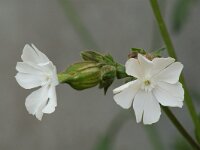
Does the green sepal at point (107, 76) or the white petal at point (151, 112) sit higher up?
the green sepal at point (107, 76)

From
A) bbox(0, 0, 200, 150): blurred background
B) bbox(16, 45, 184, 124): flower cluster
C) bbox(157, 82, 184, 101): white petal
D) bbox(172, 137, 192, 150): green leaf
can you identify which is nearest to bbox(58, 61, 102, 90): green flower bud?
bbox(16, 45, 184, 124): flower cluster

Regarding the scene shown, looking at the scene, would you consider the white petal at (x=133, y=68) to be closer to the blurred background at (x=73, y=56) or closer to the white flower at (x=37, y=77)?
the white flower at (x=37, y=77)

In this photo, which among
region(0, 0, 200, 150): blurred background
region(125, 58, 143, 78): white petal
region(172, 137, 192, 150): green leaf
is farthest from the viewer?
region(0, 0, 200, 150): blurred background

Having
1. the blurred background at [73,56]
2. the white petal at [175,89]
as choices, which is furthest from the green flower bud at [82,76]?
the blurred background at [73,56]

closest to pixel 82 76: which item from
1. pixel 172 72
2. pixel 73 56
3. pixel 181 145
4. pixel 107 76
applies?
pixel 107 76

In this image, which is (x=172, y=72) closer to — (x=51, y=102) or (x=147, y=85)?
(x=147, y=85)

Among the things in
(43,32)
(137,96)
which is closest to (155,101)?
(137,96)

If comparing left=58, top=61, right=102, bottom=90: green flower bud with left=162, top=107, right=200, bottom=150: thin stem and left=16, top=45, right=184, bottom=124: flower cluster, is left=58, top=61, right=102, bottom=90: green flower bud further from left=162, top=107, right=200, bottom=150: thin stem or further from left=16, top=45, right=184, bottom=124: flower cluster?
left=162, top=107, right=200, bottom=150: thin stem
